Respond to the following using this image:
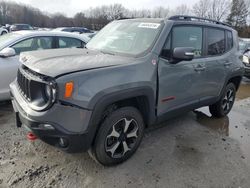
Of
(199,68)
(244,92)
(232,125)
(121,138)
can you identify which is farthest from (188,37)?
(244,92)

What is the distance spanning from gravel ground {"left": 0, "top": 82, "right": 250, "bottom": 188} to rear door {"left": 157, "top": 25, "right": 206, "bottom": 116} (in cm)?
64

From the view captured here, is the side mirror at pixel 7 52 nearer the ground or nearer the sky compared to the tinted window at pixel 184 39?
nearer the ground

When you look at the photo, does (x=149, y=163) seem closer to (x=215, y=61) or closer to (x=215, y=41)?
(x=215, y=61)

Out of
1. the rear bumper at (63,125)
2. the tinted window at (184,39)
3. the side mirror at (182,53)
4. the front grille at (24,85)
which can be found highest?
the tinted window at (184,39)

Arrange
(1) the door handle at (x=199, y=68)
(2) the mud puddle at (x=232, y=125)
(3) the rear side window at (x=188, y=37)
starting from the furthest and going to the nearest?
(2) the mud puddle at (x=232, y=125)
(1) the door handle at (x=199, y=68)
(3) the rear side window at (x=188, y=37)

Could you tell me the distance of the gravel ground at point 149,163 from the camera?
2.68 m

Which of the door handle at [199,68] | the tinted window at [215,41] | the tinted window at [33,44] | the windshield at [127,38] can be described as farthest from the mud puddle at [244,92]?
the tinted window at [33,44]

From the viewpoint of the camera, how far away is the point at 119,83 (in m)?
2.54

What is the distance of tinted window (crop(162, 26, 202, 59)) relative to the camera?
3137 millimetres

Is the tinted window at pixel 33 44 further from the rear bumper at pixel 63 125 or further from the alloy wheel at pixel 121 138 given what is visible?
the alloy wheel at pixel 121 138

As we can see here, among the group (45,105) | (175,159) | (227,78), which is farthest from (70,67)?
(227,78)

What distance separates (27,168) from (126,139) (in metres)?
1.28

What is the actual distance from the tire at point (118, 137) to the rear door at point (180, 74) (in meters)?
0.46

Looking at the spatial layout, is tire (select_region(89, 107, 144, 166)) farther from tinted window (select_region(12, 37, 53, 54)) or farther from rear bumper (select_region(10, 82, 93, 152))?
tinted window (select_region(12, 37, 53, 54))
